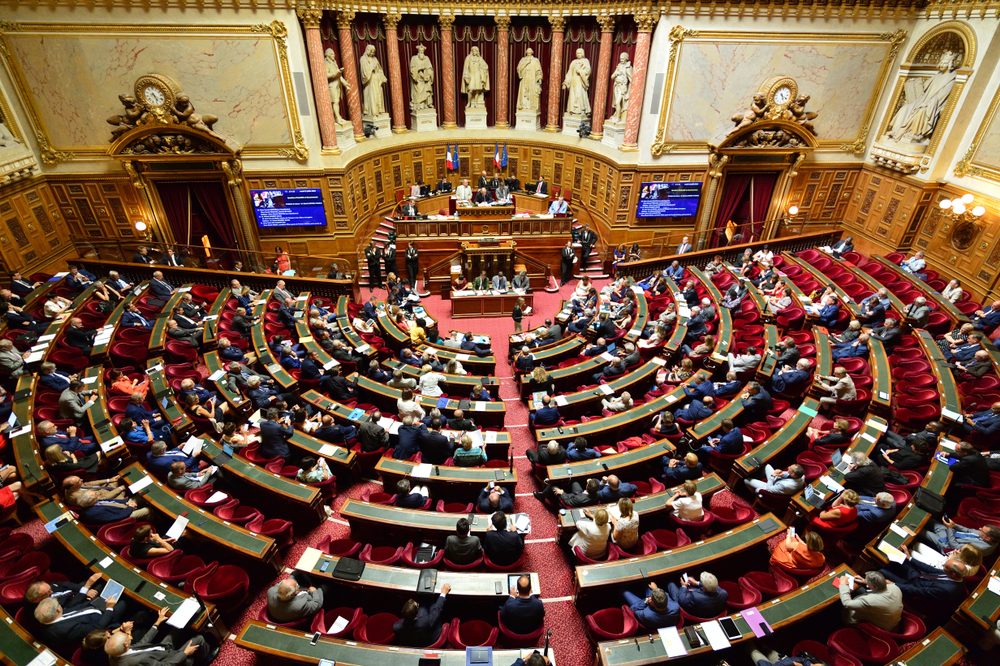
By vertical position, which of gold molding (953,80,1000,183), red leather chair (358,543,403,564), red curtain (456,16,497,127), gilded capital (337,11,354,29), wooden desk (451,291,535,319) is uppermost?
gilded capital (337,11,354,29)

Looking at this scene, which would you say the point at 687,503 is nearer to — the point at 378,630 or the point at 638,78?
the point at 378,630

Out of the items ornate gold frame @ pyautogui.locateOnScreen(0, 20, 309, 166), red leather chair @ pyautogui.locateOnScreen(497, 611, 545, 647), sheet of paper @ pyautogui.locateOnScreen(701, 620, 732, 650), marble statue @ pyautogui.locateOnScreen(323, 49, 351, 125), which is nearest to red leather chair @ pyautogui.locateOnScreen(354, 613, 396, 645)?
red leather chair @ pyautogui.locateOnScreen(497, 611, 545, 647)

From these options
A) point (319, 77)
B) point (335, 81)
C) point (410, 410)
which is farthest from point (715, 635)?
point (335, 81)

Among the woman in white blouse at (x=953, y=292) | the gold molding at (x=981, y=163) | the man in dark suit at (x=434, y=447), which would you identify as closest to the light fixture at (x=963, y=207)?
the gold molding at (x=981, y=163)

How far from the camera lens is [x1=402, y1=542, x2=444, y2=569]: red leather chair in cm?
588

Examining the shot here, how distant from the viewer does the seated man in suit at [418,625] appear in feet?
16.5

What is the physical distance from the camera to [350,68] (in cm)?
1670

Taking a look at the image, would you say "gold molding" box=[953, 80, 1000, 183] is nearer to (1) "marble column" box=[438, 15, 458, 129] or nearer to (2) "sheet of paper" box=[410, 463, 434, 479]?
(2) "sheet of paper" box=[410, 463, 434, 479]

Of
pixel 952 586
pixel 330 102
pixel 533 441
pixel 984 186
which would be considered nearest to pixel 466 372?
pixel 533 441

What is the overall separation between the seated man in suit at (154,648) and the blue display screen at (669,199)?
15.8 m

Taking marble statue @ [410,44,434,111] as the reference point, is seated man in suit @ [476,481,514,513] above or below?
below

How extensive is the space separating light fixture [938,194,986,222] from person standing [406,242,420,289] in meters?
15.0

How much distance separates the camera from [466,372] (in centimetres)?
1107

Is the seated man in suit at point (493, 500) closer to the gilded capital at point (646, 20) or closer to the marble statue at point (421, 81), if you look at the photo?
the gilded capital at point (646, 20)
